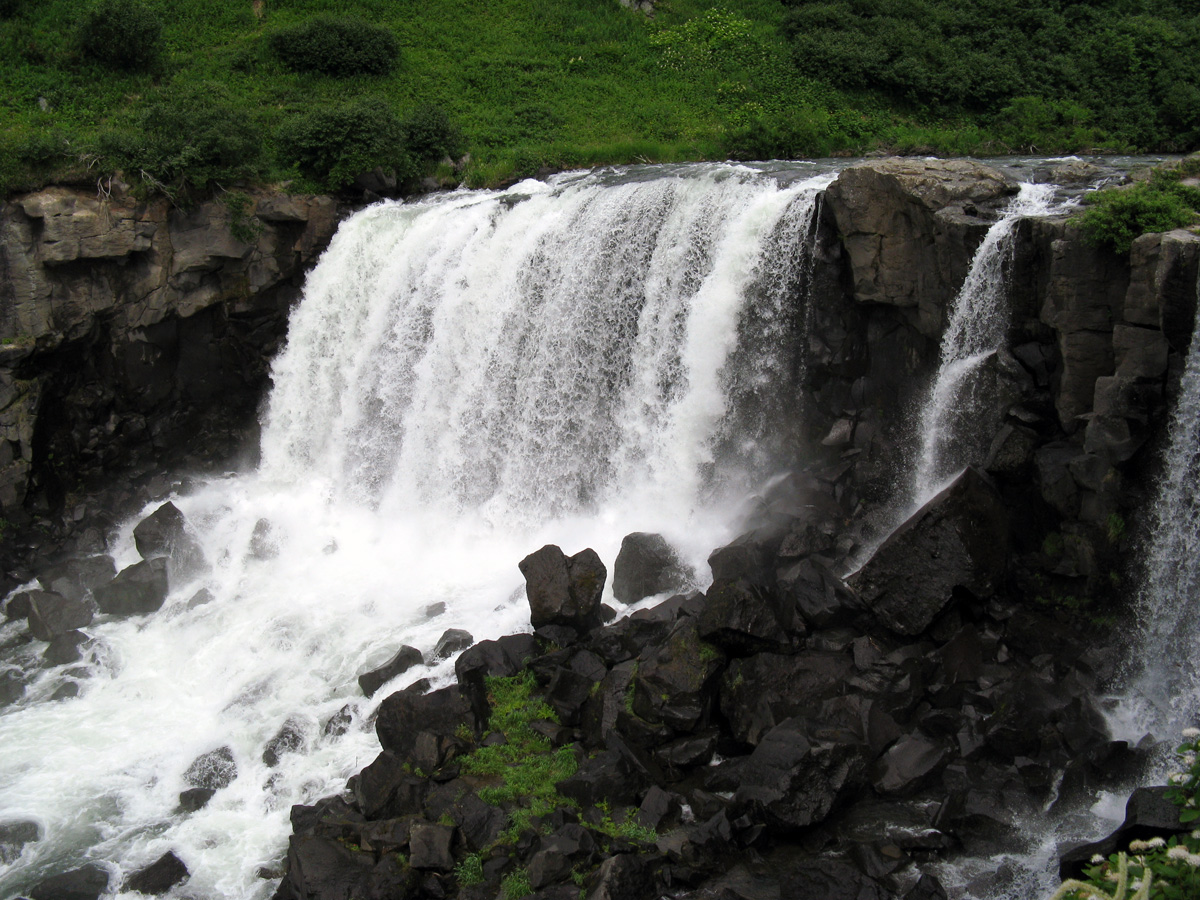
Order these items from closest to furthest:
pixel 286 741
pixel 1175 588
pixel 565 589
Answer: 1. pixel 1175 588
2. pixel 286 741
3. pixel 565 589

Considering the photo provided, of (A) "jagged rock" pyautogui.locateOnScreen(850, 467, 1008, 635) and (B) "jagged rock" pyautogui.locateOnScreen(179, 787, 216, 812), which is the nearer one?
(A) "jagged rock" pyautogui.locateOnScreen(850, 467, 1008, 635)

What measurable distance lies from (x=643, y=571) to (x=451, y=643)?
3.21 metres

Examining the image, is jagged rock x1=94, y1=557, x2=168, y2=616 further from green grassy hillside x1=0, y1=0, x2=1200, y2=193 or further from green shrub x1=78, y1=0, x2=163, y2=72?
green shrub x1=78, y1=0, x2=163, y2=72

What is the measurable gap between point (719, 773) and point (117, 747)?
8.93 m

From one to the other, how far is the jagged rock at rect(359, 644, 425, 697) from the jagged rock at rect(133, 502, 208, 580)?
248 inches

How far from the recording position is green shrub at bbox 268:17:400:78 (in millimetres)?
30109

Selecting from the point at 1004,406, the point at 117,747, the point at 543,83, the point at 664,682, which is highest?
the point at 543,83

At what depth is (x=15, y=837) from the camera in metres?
11.5

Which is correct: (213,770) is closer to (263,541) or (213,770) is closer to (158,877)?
(158,877)

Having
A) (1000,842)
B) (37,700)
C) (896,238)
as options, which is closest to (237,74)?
(37,700)

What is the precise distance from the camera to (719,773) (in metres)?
10.5

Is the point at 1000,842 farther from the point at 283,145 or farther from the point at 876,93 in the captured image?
the point at 876,93

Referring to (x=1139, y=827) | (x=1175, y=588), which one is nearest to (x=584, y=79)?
(x=1175, y=588)

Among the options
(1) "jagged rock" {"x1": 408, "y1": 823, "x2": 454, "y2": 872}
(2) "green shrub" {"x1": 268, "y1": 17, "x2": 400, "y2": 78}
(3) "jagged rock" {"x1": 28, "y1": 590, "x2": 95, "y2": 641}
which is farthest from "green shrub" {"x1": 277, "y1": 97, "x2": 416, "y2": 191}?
(1) "jagged rock" {"x1": 408, "y1": 823, "x2": 454, "y2": 872}
